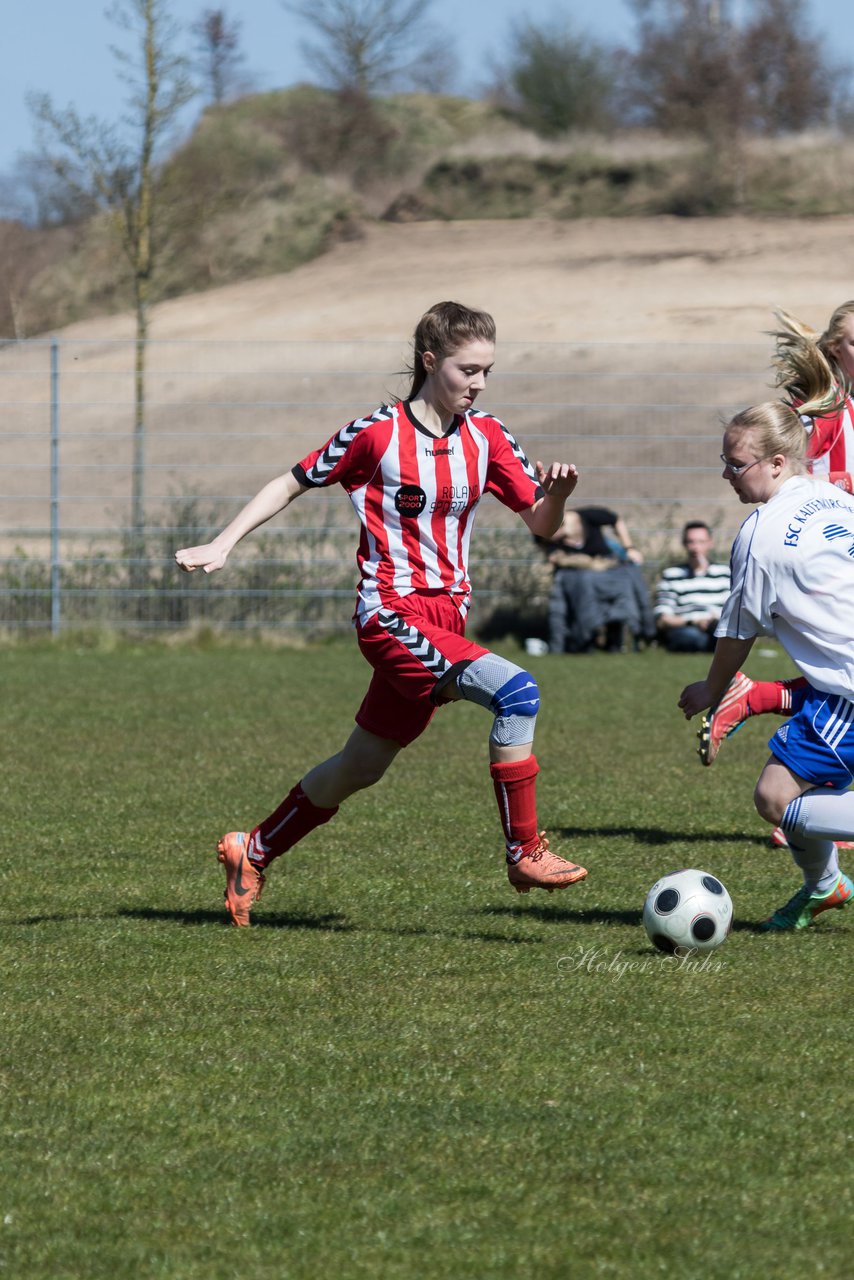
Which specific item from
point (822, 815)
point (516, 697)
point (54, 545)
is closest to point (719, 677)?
point (822, 815)

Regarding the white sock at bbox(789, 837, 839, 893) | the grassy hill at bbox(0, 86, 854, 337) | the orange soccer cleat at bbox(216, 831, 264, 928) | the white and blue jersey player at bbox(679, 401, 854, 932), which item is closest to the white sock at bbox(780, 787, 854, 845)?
the white and blue jersey player at bbox(679, 401, 854, 932)

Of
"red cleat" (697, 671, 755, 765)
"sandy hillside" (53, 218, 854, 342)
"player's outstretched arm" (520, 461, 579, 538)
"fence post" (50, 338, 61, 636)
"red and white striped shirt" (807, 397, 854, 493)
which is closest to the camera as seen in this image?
"player's outstretched arm" (520, 461, 579, 538)

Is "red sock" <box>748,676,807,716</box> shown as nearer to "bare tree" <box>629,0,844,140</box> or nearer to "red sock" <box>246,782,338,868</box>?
"red sock" <box>246,782,338,868</box>

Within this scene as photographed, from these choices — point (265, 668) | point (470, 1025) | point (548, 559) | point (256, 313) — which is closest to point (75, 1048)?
point (470, 1025)

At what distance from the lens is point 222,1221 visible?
295cm

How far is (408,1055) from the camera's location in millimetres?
3887

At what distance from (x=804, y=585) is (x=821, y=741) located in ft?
1.54

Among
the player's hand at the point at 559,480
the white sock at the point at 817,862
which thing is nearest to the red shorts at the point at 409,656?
the player's hand at the point at 559,480

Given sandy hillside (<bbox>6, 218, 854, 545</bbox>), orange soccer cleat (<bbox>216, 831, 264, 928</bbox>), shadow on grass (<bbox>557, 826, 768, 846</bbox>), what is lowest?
shadow on grass (<bbox>557, 826, 768, 846</bbox>)

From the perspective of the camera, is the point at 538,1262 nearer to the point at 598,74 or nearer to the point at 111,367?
the point at 111,367

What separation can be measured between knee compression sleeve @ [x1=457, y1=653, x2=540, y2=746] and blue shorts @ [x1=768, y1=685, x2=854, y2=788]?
729 millimetres

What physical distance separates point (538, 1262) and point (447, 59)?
55.9 meters

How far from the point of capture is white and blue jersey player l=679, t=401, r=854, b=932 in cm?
478

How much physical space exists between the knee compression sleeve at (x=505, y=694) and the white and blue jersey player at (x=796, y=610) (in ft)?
1.55
